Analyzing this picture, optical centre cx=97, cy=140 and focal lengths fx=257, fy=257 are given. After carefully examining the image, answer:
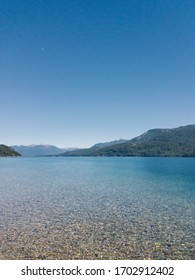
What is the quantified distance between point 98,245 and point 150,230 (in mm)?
4485

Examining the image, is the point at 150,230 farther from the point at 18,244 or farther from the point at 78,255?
the point at 18,244

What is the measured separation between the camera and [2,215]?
20.3 metres

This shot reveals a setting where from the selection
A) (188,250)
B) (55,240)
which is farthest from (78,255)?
(188,250)

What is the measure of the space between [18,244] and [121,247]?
17.8 ft

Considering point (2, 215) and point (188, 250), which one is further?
point (2, 215)

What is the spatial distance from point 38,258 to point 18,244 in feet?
7.94

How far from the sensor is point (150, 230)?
1641 centimetres

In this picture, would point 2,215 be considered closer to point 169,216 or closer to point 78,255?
point 78,255
